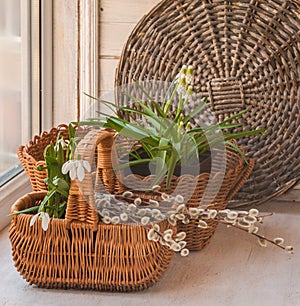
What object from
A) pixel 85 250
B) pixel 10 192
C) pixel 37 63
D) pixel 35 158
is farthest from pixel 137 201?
pixel 37 63

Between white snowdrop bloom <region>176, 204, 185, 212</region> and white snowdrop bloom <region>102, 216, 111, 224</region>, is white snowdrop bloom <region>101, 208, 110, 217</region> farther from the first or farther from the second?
white snowdrop bloom <region>176, 204, 185, 212</region>

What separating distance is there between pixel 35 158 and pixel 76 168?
0.43 metres

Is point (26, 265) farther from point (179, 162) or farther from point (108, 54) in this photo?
point (108, 54)

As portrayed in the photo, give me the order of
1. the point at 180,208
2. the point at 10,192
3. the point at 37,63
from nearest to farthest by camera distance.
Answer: the point at 180,208 → the point at 10,192 → the point at 37,63

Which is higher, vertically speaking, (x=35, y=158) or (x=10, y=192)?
(x=35, y=158)

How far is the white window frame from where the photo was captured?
6.43ft

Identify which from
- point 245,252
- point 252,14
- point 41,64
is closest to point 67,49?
point 41,64

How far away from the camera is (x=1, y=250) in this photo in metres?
1.57

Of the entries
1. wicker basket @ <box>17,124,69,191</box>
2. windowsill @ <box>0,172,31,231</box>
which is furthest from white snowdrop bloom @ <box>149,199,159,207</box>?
windowsill @ <box>0,172,31,231</box>

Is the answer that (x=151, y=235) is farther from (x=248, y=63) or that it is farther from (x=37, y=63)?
(x=37, y=63)

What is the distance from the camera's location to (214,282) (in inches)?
55.5

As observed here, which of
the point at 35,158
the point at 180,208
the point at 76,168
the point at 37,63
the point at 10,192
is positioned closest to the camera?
the point at 76,168

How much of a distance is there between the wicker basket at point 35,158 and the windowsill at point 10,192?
0.47ft

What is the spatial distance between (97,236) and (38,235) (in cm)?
10
